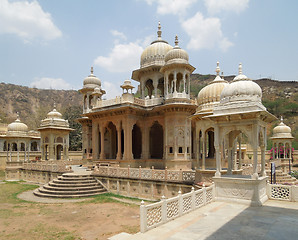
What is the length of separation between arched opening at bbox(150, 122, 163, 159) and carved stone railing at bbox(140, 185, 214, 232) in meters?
15.3

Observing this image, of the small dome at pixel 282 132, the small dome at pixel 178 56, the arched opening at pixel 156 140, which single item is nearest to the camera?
the small dome at pixel 178 56

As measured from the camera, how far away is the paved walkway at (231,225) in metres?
6.48

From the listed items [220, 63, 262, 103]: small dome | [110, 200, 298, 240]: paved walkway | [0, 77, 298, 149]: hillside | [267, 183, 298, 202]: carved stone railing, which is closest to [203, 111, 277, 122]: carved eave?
[220, 63, 262, 103]: small dome

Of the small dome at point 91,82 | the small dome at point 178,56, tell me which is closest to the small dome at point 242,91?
the small dome at point 178,56

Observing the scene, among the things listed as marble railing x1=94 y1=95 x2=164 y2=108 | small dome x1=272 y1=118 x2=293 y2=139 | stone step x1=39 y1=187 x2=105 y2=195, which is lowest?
stone step x1=39 y1=187 x2=105 y2=195

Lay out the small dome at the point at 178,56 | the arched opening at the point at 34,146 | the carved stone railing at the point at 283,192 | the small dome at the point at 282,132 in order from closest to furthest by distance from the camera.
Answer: the carved stone railing at the point at 283,192, the small dome at the point at 178,56, the small dome at the point at 282,132, the arched opening at the point at 34,146

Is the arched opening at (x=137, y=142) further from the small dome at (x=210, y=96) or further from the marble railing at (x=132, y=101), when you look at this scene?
the small dome at (x=210, y=96)

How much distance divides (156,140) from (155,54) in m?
9.13

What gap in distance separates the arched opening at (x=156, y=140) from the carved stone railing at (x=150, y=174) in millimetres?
6974

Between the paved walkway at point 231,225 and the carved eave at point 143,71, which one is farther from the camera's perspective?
the carved eave at point 143,71

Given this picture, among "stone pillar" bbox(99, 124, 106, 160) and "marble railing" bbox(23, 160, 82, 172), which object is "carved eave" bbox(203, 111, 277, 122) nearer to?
"stone pillar" bbox(99, 124, 106, 160)

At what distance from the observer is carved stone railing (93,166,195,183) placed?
15367 mm

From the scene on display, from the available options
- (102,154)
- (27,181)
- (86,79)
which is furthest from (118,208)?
(86,79)

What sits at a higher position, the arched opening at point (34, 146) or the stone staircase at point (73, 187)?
the arched opening at point (34, 146)
